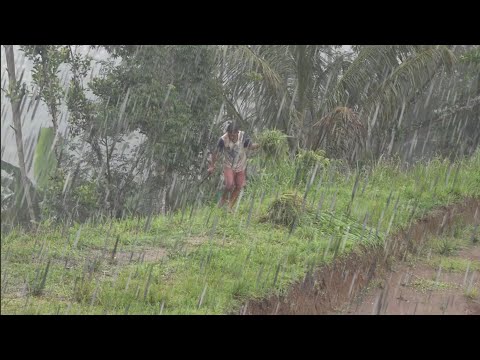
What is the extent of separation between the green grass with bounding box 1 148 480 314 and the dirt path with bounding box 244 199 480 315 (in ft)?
0.51

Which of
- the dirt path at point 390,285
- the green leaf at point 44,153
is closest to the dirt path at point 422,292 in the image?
the dirt path at point 390,285

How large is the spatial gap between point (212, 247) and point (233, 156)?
189 cm

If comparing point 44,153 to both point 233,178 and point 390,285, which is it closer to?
point 233,178

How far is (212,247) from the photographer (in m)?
7.32

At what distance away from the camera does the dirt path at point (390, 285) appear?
6911 millimetres

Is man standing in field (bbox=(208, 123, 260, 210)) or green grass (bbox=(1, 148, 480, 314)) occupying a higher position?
man standing in field (bbox=(208, 123, 260, 210))

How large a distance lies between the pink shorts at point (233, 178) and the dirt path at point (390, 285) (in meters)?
1.91

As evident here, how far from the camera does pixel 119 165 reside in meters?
12.4

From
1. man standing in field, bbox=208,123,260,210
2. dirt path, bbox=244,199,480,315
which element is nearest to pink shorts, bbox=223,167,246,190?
man standing in field, bbox=208,123,260,210

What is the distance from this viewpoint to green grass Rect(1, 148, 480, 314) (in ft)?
19.1

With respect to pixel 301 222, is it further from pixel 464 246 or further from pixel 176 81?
pixel 176 81

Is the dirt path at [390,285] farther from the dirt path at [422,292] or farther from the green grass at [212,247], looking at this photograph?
the green grass at [212,247]

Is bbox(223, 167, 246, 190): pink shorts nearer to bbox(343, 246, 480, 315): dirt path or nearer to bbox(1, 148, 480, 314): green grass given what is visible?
bbox(1, 148, 480, 314): green grass

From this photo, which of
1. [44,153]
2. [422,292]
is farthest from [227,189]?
[44,153]
